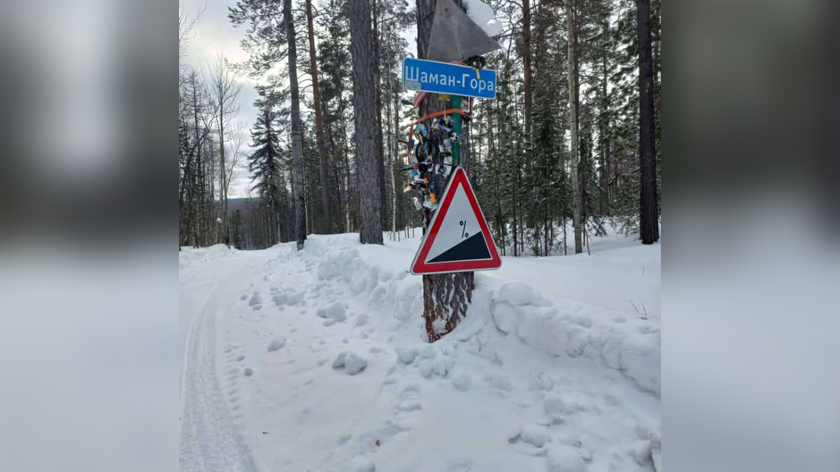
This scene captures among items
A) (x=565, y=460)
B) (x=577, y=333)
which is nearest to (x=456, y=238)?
(x=577, y=333)

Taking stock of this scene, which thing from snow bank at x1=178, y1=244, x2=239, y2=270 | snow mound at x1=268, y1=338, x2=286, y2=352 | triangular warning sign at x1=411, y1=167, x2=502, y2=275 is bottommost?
snow mound at x1=268, y1=338, x2=286, y2=352

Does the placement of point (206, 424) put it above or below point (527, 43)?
below

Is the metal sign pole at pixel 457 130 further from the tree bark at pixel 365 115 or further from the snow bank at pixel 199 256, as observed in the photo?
the snow bank at pixel 199 256

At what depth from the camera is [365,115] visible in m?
9.24

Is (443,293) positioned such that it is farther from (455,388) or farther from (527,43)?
(527,43)

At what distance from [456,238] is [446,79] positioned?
119 centimetres

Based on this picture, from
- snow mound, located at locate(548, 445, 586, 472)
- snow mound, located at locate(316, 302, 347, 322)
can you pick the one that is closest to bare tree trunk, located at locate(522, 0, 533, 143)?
snow mound, located at locate(316, 302, 347, 322)

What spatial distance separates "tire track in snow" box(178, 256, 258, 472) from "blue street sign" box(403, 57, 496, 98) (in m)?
2.65

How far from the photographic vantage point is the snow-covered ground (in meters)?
2.06

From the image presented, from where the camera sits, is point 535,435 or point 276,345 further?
point 276,345

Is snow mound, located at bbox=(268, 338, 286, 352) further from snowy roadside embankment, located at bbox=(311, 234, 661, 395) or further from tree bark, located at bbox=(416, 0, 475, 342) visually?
tree bark, located at bbox=(416, 0, 475, 342)

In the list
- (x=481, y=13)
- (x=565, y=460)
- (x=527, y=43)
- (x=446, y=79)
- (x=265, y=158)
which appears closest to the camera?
(x=565, y=460)
